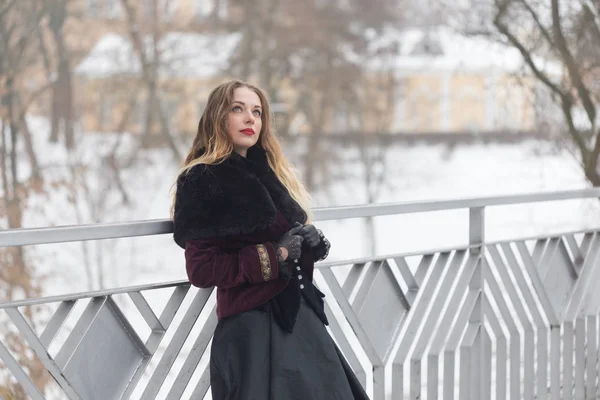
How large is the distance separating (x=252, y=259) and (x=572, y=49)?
359 inches

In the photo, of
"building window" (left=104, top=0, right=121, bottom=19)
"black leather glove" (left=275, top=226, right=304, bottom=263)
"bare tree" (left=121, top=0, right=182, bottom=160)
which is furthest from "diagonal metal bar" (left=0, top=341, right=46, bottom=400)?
"building window" (left=104, top=0, right=121, bottom=19)

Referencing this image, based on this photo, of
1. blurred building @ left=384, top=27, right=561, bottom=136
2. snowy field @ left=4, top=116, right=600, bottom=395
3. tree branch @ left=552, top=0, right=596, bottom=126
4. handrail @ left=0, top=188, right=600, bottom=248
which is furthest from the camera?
blurred building @ left=384, top=27, right=561, bottom=136

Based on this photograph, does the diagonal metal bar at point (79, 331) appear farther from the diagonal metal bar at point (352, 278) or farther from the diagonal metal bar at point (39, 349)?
the diagonal metal bar at point (352, 278)

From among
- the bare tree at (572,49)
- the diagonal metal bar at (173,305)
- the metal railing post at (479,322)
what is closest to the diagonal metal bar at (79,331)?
the diagonal metal bar at (173,305)

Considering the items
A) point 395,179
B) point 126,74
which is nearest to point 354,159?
point 395,179

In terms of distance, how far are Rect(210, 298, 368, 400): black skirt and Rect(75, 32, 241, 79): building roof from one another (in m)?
15.7

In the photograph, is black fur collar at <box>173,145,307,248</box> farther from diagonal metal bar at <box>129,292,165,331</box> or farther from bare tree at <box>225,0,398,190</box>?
bare tree at <box>225,0,398,190</box>

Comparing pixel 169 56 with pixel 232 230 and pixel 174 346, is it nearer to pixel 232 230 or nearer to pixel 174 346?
pixel 174 346

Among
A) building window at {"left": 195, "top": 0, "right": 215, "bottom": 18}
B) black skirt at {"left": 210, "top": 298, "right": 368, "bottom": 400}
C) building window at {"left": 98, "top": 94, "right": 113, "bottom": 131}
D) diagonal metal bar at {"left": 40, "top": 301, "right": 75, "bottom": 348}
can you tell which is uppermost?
building window at {"left": 195, "top": 0, "right": 215, "bottom": 18}

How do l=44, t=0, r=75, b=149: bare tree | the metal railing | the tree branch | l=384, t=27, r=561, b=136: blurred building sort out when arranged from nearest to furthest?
the metal railing < the tree branch < l=44, t=0, r=75, b=149: bare tree < l=384, t=27, r=561, b=136: blurred building

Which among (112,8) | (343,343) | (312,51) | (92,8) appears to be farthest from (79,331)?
(312,51)

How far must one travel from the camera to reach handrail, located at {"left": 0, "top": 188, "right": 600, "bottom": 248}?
189 centimetres

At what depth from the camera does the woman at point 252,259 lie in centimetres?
213

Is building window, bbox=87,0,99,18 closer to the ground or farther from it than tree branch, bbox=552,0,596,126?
farther from it
